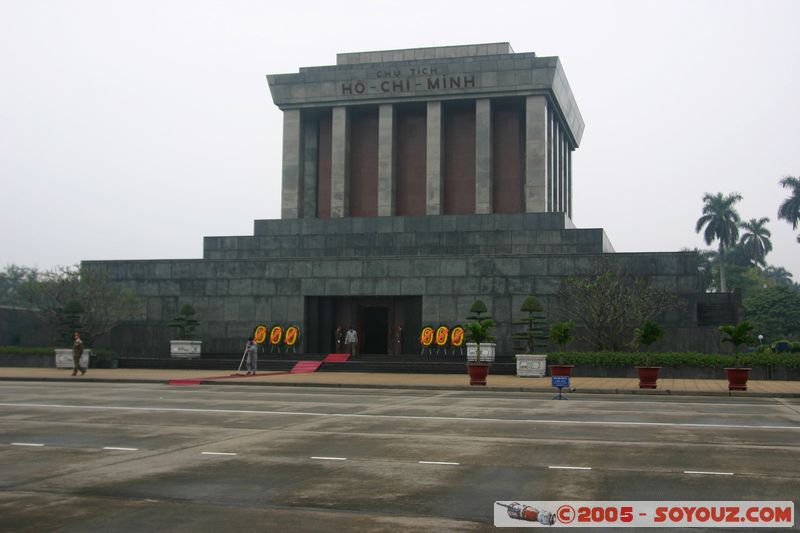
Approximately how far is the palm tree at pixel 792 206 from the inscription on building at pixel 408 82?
67.6 meters

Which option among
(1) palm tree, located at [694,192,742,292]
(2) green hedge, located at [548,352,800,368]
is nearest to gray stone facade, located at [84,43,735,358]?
(2) green hedge, located at [548,352,800,368]

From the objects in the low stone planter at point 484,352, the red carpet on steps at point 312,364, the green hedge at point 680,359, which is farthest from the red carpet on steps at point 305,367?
the green hedge at point 680,359

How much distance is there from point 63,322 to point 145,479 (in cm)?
3553

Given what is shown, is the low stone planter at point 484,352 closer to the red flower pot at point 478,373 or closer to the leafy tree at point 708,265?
the red flower pot at point 478,373

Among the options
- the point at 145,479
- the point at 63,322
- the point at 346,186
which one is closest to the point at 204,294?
the point at 63,322

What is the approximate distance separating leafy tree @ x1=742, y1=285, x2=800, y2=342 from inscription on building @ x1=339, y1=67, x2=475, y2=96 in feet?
148

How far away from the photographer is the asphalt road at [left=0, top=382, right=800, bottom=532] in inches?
360

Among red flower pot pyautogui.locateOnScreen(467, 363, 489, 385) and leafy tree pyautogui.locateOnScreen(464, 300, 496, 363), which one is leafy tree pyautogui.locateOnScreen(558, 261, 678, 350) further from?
red flower pot pyautogui.locateOnScreen(467, 363, 489, 385)

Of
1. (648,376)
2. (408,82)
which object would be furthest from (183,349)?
(648,376)

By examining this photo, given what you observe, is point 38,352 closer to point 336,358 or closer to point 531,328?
point 336,358

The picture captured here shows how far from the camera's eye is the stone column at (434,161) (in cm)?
5169

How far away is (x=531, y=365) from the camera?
122 feet

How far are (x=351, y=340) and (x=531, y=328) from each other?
35.6 feet

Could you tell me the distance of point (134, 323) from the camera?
4784 cm
